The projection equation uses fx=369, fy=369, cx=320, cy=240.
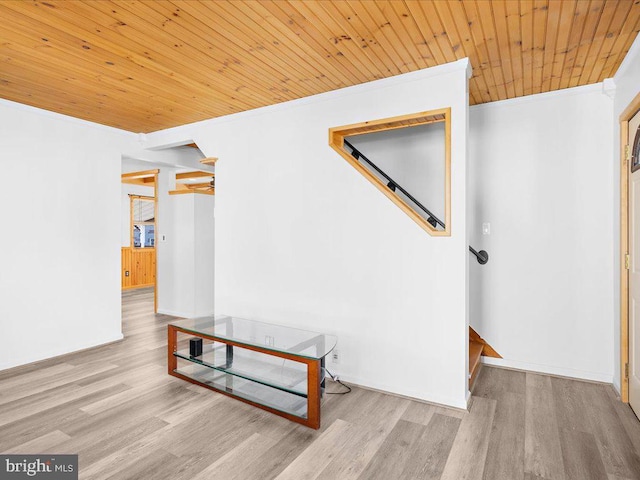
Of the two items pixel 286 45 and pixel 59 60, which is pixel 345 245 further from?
pixel 59 60

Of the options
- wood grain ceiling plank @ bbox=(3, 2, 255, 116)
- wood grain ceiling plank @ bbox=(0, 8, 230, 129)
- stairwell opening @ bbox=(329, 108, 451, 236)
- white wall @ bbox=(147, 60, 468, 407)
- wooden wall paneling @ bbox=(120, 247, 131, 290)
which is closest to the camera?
wood grain ceiling plank @ bbox=(3, 2, 255, 116)

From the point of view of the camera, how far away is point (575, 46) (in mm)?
2434

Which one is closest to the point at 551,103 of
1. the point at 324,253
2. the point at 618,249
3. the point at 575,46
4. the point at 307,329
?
the point at 575,46

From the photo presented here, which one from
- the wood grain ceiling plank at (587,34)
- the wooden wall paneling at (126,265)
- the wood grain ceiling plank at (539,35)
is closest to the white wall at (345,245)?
the wood grain ceiling plank at (539,35)

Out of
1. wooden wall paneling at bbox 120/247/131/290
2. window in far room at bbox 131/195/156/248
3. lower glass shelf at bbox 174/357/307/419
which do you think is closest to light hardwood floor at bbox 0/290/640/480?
lower glass shelf at bbox 174/357/307/419

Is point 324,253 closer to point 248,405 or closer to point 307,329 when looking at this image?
point 307,329

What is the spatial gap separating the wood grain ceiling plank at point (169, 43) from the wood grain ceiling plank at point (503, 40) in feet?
5.59

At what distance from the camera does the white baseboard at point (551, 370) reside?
10.2 feet

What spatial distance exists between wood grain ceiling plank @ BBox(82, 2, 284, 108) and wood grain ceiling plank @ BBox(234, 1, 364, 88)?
1.40 feet

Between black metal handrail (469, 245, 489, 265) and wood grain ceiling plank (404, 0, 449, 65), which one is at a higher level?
wood grain ceiling plank (404, 0, 449, 65)

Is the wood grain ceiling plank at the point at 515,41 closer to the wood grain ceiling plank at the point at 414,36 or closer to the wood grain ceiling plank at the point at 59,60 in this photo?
the wood grain ceiling plank at the point at 414,36

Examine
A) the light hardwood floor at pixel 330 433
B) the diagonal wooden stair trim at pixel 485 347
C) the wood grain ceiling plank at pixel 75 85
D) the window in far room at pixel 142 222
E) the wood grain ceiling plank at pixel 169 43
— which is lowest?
the light hardwood floor at pixel 330 433

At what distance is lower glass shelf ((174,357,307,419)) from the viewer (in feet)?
8.66

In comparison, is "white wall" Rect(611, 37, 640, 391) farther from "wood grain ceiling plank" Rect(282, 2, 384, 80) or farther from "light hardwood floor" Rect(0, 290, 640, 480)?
"wood grain ceiling plank" Rect(282, 2, 384, 80)
